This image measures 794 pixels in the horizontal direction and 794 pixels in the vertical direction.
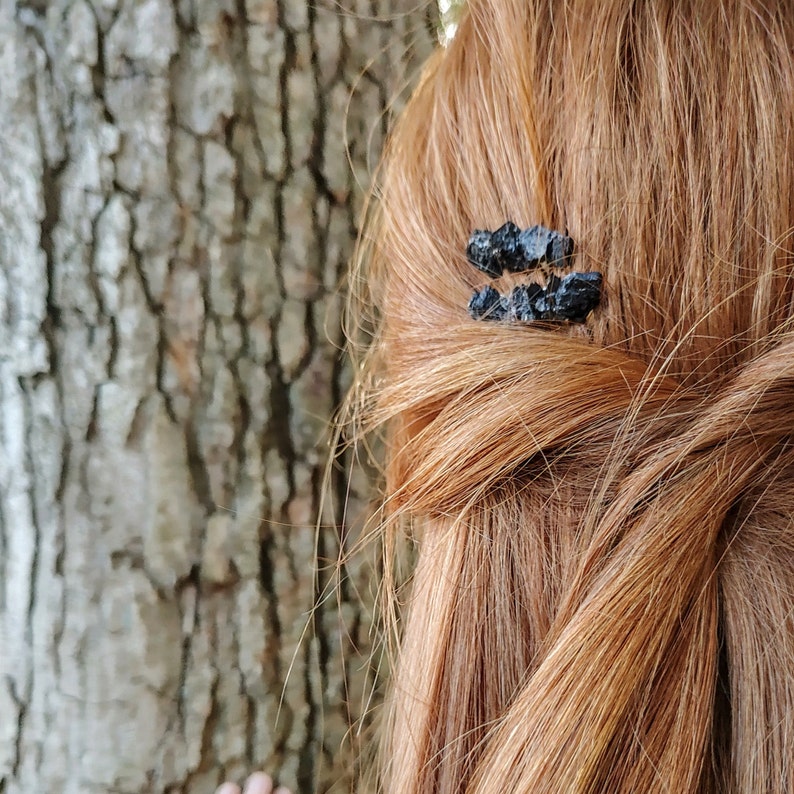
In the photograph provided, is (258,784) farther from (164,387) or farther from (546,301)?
(546,301)

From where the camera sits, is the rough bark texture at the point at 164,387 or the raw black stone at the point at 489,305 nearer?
the raw black stone at the point at 489,305

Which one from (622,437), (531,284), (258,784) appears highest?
(531,284)

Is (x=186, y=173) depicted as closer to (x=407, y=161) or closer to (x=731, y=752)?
(x=407, y=161)

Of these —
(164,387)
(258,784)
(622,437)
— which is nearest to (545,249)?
(622,437)

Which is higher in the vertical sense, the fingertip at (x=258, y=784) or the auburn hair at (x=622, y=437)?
the auburn hair at (x=622, y=437)

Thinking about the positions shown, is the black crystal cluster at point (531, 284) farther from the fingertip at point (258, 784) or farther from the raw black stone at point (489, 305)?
the fingertip at point (258, 784)

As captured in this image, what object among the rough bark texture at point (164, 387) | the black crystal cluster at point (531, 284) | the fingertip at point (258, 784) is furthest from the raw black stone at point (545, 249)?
the fingertip at point (258, 784)

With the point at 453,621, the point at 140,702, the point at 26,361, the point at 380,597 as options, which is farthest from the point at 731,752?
the point at 26,361
